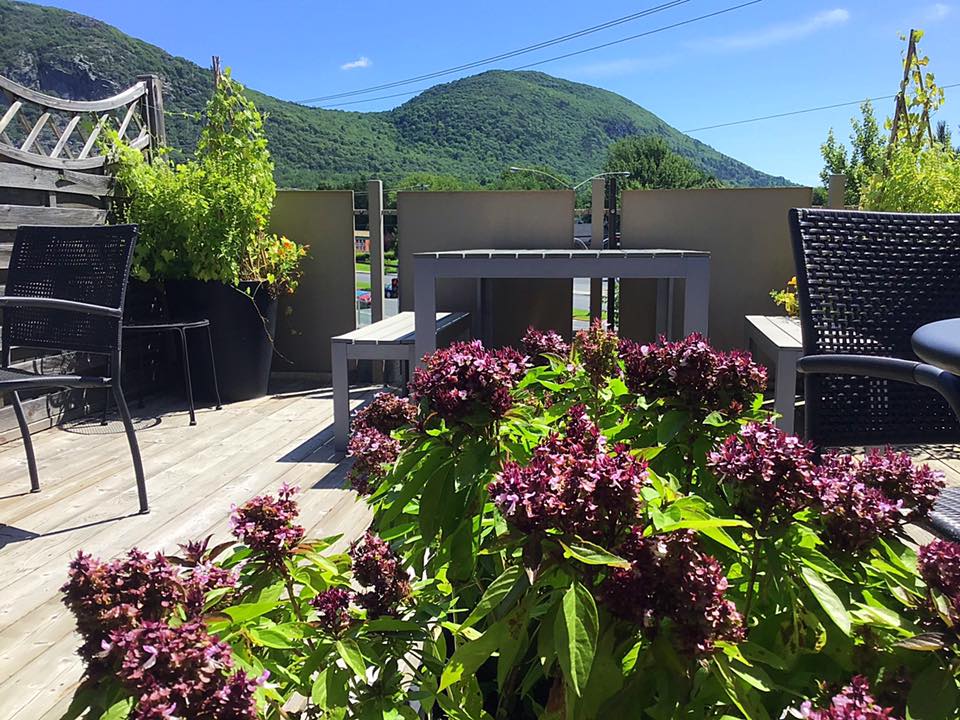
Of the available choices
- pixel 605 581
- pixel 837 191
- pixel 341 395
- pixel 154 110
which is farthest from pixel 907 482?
pixel 154 110

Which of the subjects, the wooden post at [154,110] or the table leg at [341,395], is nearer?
the table leg at [341,395]

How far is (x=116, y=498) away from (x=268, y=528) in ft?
7.42

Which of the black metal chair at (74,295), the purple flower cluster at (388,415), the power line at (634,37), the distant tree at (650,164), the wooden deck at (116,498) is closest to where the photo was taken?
the purple flower cluster at (388,415)

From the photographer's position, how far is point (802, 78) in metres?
56.0

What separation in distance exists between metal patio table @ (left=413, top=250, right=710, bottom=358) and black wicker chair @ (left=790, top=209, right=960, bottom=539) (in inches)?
67.2

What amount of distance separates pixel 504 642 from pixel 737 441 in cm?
30

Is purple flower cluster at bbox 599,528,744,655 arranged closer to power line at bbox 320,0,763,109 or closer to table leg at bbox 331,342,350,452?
table leg at bbox 331,342,350,452

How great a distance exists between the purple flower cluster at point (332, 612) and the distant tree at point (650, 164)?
184 feet

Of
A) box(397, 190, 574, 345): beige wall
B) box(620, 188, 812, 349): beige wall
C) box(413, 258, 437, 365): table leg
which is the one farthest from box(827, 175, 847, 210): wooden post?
box(413, 258, 437, 365): table leg

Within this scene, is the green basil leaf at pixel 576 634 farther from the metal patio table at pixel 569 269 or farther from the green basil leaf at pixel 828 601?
the metal patio table at pixel 569 269

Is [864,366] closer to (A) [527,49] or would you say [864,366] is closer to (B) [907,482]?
(B) [907,482]

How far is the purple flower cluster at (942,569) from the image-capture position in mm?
668

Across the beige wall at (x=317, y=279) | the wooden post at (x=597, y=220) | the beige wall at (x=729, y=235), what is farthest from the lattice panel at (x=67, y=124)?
the beige wall at (x=729, y=235)

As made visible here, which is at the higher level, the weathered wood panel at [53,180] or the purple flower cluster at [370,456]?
the weathered wood panel at [53,180]
